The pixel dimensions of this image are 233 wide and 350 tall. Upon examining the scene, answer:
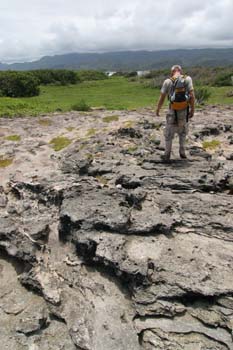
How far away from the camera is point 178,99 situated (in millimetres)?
14234

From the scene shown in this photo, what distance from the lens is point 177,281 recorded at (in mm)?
9016

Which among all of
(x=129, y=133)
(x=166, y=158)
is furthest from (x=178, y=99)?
(x=129, y=133)

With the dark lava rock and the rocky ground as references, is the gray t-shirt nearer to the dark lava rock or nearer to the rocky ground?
the rocky ground

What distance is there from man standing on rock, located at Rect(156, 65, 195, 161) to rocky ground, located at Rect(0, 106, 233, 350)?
1419 mm

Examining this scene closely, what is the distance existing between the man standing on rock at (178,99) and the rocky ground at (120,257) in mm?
1419

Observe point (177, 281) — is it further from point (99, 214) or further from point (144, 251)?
point (99, 214)

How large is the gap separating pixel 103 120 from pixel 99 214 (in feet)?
66.6

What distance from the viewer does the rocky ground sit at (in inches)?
328

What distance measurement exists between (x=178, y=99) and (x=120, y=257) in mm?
6925

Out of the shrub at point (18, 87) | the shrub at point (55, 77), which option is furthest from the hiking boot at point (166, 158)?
the shrub at point (55, 77)

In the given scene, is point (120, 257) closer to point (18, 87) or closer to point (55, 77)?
point (18, 87)

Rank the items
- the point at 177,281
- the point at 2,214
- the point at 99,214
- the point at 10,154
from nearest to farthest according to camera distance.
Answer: the point at 177,281 → the point at 99,214 → the point at 2,214 → the point at 10,154

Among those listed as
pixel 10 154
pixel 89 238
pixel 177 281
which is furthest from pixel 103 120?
pixel 177 281

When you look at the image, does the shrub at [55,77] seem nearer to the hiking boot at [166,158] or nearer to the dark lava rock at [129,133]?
the dark lava rock at [129,133]
